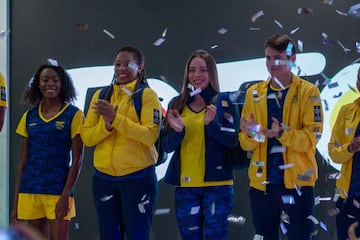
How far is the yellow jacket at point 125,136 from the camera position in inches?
113

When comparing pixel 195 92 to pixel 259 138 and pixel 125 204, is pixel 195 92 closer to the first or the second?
pixel 259 138

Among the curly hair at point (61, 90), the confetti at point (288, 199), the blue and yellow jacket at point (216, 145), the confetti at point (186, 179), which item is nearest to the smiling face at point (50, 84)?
the curly hair at point (61, 90)

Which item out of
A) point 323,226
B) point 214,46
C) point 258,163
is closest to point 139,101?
point 258,163

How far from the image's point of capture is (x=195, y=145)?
296 cm

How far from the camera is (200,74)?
3.04 meters

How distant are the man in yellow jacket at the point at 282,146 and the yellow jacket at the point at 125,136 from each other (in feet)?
1.62

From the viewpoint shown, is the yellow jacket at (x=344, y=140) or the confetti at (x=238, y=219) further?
the confetti at (x=238, y=219)

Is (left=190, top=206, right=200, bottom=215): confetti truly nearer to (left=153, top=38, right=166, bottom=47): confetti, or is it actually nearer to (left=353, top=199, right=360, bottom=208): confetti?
(left=353, top=199, right=360, bottom=208): confetti

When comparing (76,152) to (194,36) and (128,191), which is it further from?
(194,36)

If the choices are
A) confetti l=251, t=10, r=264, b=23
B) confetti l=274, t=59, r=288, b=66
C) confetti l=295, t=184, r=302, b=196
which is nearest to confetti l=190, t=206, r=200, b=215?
confetti l=295, t=184, r=302, b=196

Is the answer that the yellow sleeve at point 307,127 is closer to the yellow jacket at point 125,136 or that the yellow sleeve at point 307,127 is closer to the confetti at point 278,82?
the confetti at point 278,82

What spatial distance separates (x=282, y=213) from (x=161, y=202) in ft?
5.37

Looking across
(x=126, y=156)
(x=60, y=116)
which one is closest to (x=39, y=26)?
(x=60, y=116)

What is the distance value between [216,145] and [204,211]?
0.35 meters
